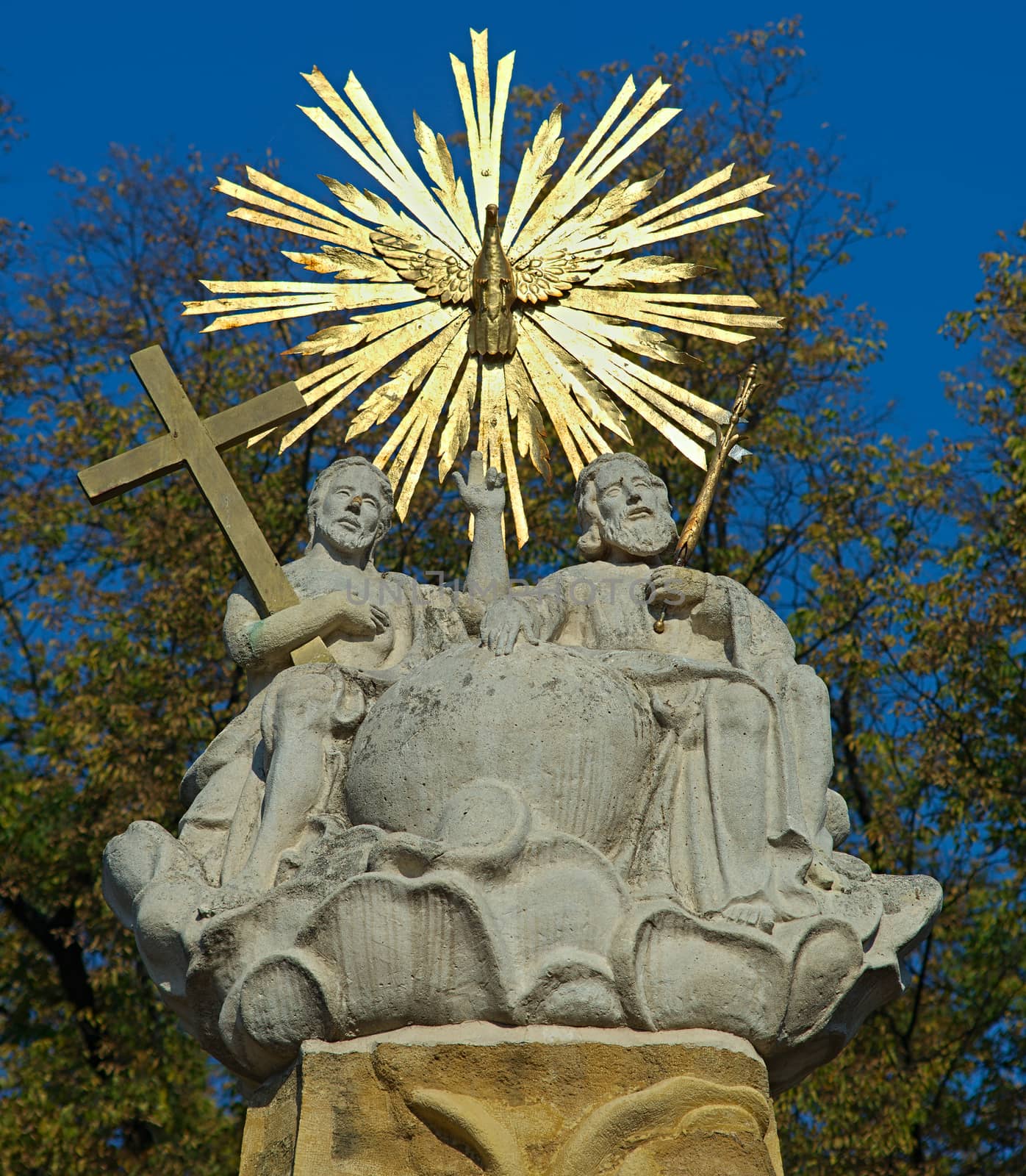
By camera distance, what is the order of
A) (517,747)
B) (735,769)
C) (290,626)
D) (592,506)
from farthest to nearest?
(592,506), (290,626), (735,769), (517,747)

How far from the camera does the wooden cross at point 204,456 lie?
6.59 metres

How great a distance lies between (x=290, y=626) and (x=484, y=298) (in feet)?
7.25

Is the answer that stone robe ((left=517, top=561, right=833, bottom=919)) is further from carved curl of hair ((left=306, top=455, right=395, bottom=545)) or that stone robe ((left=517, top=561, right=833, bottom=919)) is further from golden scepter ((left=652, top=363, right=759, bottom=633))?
carved curl of hair ((left=306, top=455, right=395, bottom=545))

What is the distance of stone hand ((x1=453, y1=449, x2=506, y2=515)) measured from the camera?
6.78m

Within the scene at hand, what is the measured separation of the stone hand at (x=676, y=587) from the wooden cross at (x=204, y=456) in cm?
122

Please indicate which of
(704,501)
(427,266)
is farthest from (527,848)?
(427,266)

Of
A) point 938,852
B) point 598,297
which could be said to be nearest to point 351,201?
point 598,297

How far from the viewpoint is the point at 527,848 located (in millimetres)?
5188

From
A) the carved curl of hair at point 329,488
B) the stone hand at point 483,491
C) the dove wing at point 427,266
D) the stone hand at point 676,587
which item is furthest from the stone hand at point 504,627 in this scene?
the dove wing at point 427,266

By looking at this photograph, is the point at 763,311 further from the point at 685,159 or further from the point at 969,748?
the point at 969,748

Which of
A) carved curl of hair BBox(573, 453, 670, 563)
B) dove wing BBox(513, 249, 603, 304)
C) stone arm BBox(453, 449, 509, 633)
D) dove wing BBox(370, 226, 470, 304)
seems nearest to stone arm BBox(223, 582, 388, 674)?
stone arm BBox(453, 449, 509, 633)

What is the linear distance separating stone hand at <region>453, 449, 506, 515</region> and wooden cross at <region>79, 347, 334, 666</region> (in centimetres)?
71

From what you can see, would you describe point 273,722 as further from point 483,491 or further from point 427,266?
point 427,266

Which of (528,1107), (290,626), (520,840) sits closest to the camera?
(528,1107)
